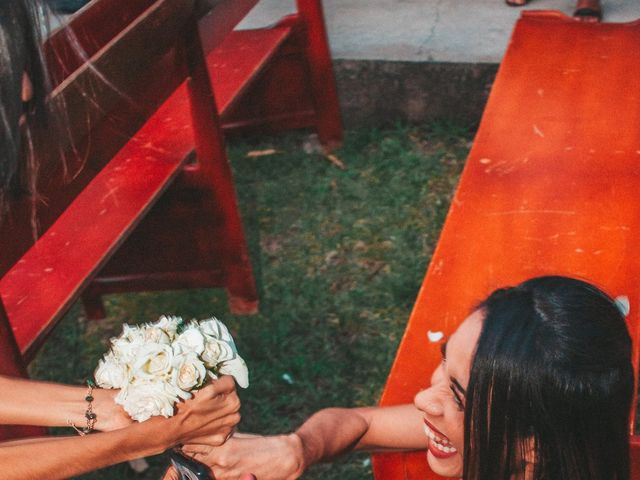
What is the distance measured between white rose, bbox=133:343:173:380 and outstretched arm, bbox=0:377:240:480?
0.10m

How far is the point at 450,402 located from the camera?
1884 millimetres

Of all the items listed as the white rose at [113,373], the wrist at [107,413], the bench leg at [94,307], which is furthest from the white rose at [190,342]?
the bench leg at [94,307]

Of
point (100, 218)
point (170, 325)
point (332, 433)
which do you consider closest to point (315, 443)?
point (332, 433)

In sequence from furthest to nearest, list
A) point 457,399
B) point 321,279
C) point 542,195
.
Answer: point 321,279
point 542,195
point 457,399

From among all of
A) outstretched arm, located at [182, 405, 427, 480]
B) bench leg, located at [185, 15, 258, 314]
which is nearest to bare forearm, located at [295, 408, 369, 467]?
outstretched arm, located at [182, 405, 427, 480]

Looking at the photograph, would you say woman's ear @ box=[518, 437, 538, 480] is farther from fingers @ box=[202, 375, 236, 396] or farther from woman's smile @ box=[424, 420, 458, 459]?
fingers @ box=[202, 375, 236, 396]

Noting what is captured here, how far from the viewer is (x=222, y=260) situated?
374 cm

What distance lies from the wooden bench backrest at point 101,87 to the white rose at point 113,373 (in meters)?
0.68

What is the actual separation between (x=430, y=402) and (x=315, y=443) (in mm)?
341

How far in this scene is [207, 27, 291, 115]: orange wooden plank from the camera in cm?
403

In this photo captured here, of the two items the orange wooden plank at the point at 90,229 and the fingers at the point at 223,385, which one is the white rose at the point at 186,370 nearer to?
the fingers at the point at 223,385

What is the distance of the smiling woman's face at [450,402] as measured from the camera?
1823mm

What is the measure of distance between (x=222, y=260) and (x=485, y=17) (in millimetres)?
2726

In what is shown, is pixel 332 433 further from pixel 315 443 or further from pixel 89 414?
pixel 89 414
